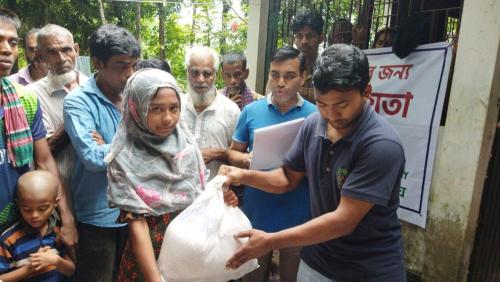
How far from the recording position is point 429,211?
3.21 m

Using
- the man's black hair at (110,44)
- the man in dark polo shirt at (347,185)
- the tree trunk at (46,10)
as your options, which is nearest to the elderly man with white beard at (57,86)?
the man's black hair at (110,44)

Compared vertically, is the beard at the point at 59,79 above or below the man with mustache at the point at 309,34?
below

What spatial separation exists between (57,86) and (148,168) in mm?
1313

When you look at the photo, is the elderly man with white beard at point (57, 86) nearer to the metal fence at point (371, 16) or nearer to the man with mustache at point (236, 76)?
the man with mustache at point (236, 76)

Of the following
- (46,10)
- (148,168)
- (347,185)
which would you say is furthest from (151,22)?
(347,185)

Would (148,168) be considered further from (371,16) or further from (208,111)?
(371,16)

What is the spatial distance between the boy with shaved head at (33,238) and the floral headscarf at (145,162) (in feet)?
1.57

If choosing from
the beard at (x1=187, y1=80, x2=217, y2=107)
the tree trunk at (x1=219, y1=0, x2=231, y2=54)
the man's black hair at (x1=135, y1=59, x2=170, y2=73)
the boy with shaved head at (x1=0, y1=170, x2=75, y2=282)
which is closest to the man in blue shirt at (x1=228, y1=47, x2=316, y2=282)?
the beard at (x1=187, y1=80, x2=217, y2=107)

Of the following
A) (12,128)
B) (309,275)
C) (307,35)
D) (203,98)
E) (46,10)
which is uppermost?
(46,10)

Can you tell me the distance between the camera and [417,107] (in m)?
3.18

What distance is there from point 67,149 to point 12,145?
47 cm

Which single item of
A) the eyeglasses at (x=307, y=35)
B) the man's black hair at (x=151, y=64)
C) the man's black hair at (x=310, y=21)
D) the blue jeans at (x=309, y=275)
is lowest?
the blue jeans at (x=309, y=275)

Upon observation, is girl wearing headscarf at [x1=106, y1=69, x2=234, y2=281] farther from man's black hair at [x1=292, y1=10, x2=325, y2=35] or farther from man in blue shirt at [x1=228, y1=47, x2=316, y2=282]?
man's black hair at [x1=292, y1=10, x2=325, y2=35]

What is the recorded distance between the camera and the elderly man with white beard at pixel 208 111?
2.75 meters
